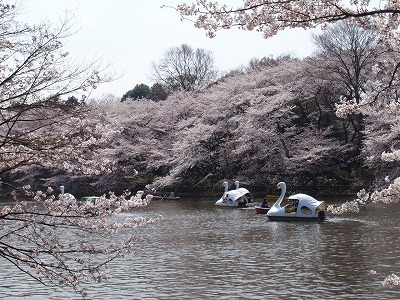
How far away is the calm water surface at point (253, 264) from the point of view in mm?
11203

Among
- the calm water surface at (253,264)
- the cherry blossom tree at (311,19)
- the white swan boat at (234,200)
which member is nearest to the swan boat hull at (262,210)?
the calm water surface at (253,264)

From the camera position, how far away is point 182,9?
17.4 feet

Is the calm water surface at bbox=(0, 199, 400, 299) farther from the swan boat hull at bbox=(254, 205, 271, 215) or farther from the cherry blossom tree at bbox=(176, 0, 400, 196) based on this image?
the cherry blossom tree at bbox=(176, 0, 400, 196)

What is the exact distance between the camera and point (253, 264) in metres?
13.7

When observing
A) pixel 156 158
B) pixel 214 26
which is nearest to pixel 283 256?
pixel 214 26

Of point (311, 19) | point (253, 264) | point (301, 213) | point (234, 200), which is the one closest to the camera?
point (311, 19)

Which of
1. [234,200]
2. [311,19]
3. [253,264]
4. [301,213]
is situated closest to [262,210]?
[301,213]

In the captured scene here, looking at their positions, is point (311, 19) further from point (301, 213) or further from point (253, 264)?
point (301, 213)

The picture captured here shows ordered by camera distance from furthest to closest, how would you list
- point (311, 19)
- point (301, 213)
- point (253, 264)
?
point (301, 213)
point (253, 264)
point (311, 19)

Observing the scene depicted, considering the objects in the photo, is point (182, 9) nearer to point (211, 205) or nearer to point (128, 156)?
point (211, 205)

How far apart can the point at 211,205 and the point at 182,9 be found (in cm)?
Answer: 2612

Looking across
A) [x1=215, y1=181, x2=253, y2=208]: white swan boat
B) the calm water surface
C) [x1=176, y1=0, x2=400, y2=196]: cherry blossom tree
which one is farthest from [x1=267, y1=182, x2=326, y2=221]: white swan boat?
[x1=176, y1=0, x2=400, y2=196]: cherry blossom tree

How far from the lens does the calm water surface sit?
1120 cm

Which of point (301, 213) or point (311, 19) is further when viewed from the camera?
point (301, 213)
